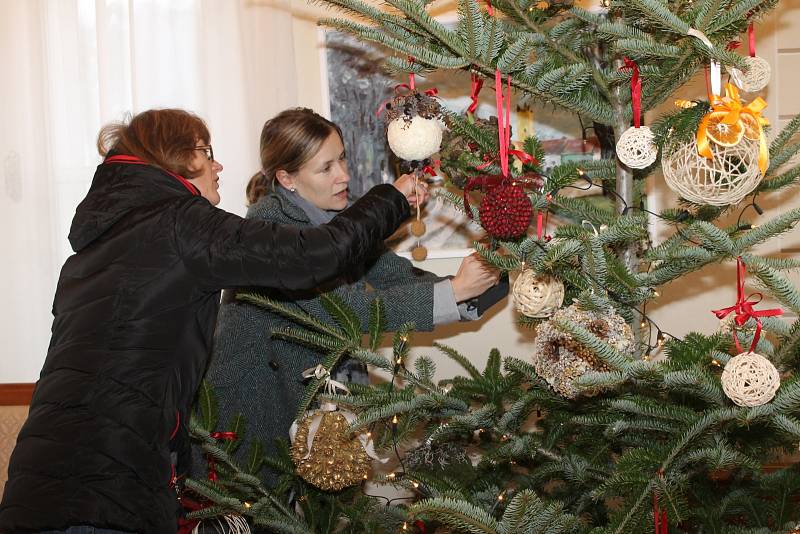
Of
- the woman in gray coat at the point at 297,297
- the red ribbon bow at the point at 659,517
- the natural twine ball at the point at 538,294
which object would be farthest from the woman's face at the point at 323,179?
the red ribbon bow at the point at 659,517

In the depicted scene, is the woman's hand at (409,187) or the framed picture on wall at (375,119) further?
the framed picture on wall at (375,119)

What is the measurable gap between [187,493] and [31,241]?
1.08 metres

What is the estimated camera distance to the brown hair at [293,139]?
208 centimetres

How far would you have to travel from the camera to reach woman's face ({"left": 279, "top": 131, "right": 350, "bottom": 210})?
2.09 metres

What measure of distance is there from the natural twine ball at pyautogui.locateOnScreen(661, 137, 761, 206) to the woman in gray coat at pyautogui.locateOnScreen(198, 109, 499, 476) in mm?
608

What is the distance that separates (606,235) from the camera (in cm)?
138

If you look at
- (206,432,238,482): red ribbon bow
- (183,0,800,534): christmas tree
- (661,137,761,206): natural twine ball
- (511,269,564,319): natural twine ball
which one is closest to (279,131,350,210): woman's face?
(183,0,800,534): christmas tree

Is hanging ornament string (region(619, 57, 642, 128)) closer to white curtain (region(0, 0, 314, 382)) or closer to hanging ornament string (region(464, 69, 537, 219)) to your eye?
hanging ornament string (region(464, 69, 537, 219))

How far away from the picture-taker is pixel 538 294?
4.89 ft

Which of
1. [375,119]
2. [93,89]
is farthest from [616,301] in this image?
[93,89]

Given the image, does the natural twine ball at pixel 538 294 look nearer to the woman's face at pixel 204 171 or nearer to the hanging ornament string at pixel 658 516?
the hanging ornament string at pixel 658 516

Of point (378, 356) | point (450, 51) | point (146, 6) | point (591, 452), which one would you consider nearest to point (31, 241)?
point (146, 6)

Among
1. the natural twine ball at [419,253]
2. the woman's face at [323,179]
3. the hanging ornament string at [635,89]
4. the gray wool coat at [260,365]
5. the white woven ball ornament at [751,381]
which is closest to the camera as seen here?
the white woven ball ornament at [751,381]

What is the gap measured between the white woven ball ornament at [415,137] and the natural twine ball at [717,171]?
45 centimetres
